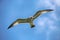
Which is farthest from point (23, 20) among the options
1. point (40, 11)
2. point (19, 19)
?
point (40, 11)

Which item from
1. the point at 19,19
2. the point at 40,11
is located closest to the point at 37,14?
the point at 40,11

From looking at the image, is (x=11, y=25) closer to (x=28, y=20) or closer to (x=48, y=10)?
(x=28, y=20)

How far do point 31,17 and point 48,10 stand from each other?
1363 mm

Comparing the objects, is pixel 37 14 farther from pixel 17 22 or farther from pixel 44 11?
pixel 17 22

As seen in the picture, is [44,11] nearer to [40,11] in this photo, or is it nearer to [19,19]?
[40,11]

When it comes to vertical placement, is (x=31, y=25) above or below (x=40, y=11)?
below

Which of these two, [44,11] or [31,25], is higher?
[44,11]

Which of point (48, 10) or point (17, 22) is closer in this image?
point (48, 10)

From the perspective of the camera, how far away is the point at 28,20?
14.7m

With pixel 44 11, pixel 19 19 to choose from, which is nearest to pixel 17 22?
pixel 19 19

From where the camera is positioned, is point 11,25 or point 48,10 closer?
point 48,10

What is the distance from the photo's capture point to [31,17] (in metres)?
14.7

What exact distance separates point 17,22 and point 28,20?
1039 mm

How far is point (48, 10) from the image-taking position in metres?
14.1
